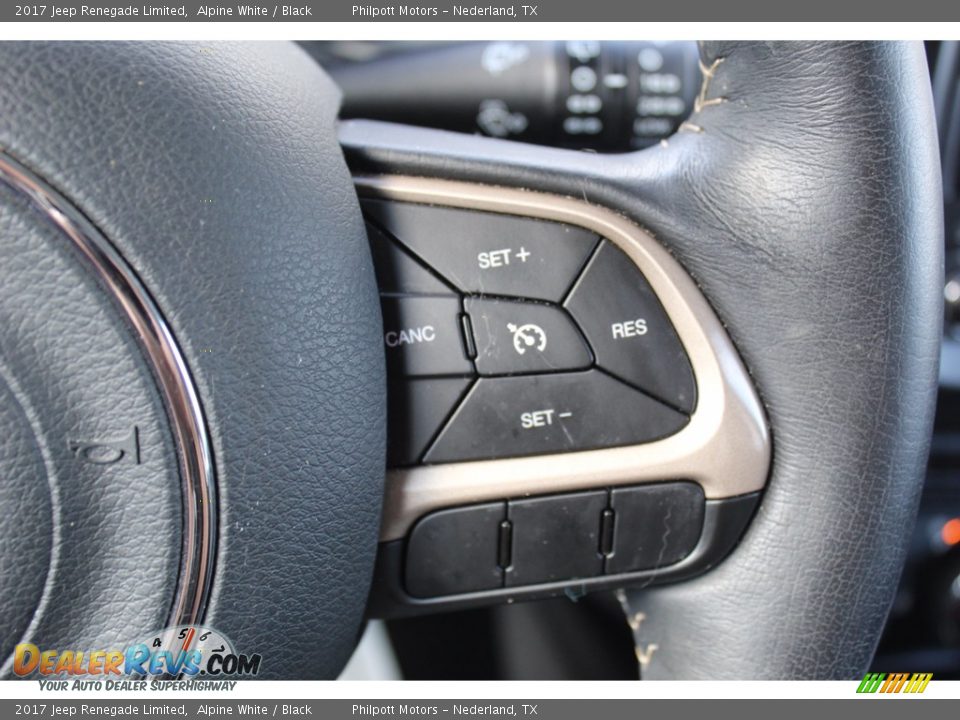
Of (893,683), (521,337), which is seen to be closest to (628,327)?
(521,337)

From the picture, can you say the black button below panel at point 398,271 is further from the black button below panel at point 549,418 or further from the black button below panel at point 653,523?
the black button below panel at point 653,523

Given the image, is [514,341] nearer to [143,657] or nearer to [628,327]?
[628,327]

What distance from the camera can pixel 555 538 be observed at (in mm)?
586

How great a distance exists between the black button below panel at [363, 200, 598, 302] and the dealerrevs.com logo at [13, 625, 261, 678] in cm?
27

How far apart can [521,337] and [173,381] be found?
0.72ft

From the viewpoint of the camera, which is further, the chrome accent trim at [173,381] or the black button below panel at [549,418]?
the black button below panel at [549,418]

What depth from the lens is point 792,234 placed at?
1.81 feet

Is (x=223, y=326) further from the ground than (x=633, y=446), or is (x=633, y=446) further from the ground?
(x=223, y=326)

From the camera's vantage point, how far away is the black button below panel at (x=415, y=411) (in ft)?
1.85

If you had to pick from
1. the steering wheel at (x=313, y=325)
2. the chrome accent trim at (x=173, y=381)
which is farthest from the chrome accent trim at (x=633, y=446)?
the chrome accent trim at (x=173, y=381)

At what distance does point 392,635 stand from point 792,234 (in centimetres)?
67

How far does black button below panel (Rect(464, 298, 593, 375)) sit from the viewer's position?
568 mm

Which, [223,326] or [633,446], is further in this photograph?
[633,446]
